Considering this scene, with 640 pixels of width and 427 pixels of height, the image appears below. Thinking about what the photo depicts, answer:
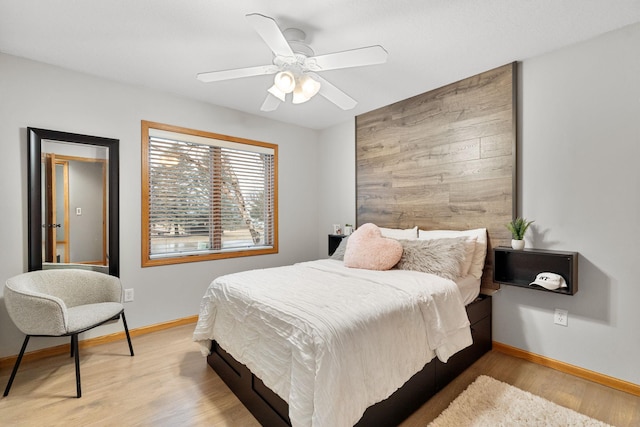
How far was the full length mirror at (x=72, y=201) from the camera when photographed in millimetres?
2393

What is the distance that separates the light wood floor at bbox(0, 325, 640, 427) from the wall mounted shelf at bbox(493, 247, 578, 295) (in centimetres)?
66

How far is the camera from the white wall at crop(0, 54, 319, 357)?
2311mm

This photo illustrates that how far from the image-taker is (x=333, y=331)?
134 cm

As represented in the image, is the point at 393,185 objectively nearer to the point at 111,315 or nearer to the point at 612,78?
the point at 612,78

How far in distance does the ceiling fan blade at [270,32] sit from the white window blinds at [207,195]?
190 centimetres

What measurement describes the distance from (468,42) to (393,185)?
155 centimetres

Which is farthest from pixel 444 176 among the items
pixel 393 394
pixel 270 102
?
pixel 393 394

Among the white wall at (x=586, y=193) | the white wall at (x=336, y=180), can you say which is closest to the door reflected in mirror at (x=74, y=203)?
the white wall at (x=336, y=180)

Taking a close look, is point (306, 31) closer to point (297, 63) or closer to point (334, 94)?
point (297, 63)

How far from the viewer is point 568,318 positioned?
2.22m

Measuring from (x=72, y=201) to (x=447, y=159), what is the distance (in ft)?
11.3

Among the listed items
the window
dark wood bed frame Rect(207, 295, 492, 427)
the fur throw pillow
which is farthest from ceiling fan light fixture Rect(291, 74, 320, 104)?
dark wood bed frame Rect(207, 295, 492, 427)

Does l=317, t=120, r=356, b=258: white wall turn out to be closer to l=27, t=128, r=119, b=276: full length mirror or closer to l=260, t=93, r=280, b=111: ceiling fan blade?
l=260, t=93, r=280, b=111: ceiling fan blade

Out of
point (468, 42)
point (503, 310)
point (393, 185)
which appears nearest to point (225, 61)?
point (468, 42)
